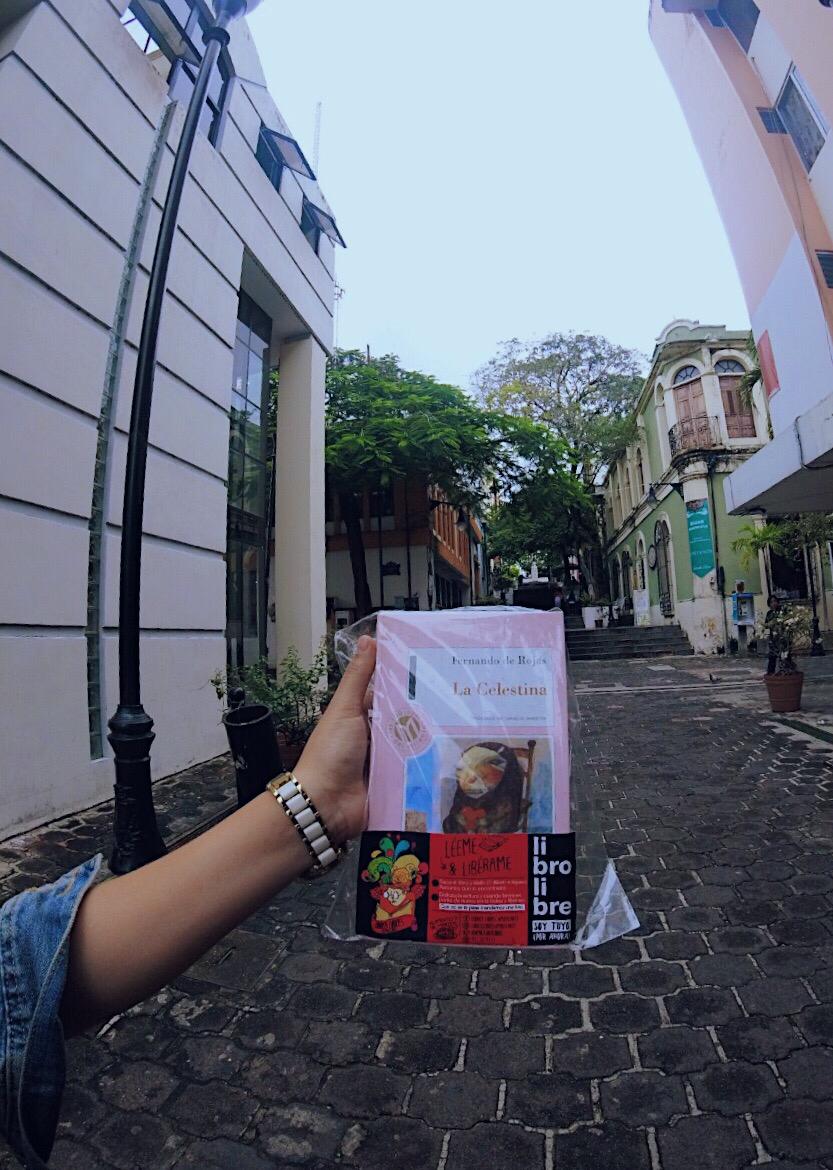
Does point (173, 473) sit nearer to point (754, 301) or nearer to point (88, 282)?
point (88, 282)

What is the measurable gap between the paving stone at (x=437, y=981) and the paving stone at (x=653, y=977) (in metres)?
0.68

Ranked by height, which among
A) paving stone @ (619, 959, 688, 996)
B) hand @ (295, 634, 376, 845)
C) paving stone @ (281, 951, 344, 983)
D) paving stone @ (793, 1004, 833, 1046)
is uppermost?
hand @ (295, 634, 376, 845)

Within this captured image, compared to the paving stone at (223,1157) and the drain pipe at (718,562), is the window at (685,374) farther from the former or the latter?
the paving stone at (223,1157)

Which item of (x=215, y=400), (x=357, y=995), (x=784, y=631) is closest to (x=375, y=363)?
(x=215, y=400)

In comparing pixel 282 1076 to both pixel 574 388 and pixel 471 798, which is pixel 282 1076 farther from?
pixel 574 388

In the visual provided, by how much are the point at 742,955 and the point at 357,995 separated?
170cm

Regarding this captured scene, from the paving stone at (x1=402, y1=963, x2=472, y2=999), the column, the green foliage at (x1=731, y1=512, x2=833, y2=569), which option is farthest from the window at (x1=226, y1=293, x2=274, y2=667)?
the green foliage at (x1=731, y1=512, x2=833, y2=569)

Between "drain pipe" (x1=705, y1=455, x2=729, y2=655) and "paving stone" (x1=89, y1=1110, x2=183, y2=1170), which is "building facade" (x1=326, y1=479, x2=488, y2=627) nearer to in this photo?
"drain pipe" (x1=705, y1=455, x2=729, y2=655)

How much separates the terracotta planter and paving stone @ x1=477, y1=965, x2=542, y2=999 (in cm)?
730

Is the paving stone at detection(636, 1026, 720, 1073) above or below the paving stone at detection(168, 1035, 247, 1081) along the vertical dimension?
above

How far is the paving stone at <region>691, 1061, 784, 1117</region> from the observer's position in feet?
6.39

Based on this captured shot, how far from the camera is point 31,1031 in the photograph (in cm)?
79

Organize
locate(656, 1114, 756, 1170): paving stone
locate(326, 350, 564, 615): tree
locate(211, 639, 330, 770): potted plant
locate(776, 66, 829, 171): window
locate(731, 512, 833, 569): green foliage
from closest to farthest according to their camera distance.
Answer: locate(656, 1114, 756, 1170): paving stone < locate(211, 639, 330, 770): potted plant < locate(776, 66, 829, 171): window < locate(731, 512, 833, 569): green foliage < locate(326, 350, 564, 615): tree

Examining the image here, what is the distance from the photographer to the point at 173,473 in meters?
6.78
